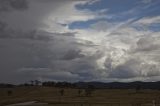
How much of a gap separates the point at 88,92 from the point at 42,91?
103ft

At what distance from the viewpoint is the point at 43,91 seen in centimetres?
19550

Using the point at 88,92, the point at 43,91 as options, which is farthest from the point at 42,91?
the point at 88,92

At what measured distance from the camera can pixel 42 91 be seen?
195500mm

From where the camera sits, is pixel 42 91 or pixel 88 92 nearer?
pixel 88 92

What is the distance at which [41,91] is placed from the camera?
639ft

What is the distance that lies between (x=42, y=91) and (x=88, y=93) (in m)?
32.2

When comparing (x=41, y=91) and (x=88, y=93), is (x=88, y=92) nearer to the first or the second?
(x=88, y=93)

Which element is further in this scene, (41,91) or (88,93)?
(41,91)

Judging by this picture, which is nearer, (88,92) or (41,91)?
(88,92)

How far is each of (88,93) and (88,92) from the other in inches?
65.2

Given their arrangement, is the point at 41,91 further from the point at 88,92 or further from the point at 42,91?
the point at 88,92

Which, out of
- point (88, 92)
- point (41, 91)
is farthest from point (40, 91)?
point (88, 92)

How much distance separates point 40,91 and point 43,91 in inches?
72.7

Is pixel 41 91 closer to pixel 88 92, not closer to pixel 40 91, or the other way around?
pixel 40 91
